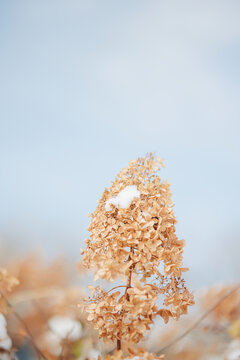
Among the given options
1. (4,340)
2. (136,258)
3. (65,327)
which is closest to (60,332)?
(65,327)

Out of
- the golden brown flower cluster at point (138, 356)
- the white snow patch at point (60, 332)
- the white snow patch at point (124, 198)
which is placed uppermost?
the white snow patch at point (124, 198)

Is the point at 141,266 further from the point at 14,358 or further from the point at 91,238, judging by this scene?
the point at 14,358

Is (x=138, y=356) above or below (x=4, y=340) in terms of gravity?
below

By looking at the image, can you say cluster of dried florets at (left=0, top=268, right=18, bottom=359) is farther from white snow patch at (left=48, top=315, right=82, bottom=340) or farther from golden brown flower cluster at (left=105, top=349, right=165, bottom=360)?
golden brown flower cluster at (left=105, top=349, right=165, bottom=360)

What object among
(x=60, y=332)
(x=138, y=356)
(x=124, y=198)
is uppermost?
(x=124, y=198)

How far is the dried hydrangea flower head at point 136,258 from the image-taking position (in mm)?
716

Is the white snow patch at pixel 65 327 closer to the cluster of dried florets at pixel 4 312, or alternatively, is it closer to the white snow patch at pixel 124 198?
the cluster of dried florets at pixel 4 312

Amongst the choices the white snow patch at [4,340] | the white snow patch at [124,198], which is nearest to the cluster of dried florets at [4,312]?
the white snow patch at [4,340]

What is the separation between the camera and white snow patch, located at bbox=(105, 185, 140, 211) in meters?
0.79

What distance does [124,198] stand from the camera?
79 centimetres

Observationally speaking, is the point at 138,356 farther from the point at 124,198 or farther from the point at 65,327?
the point at 124,198

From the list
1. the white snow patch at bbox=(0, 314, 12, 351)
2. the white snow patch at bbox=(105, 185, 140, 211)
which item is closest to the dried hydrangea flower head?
the white snow patch at bbox=(105, 185, 140, 211)

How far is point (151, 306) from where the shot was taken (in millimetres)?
695

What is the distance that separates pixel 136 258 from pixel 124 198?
5.8 inches
